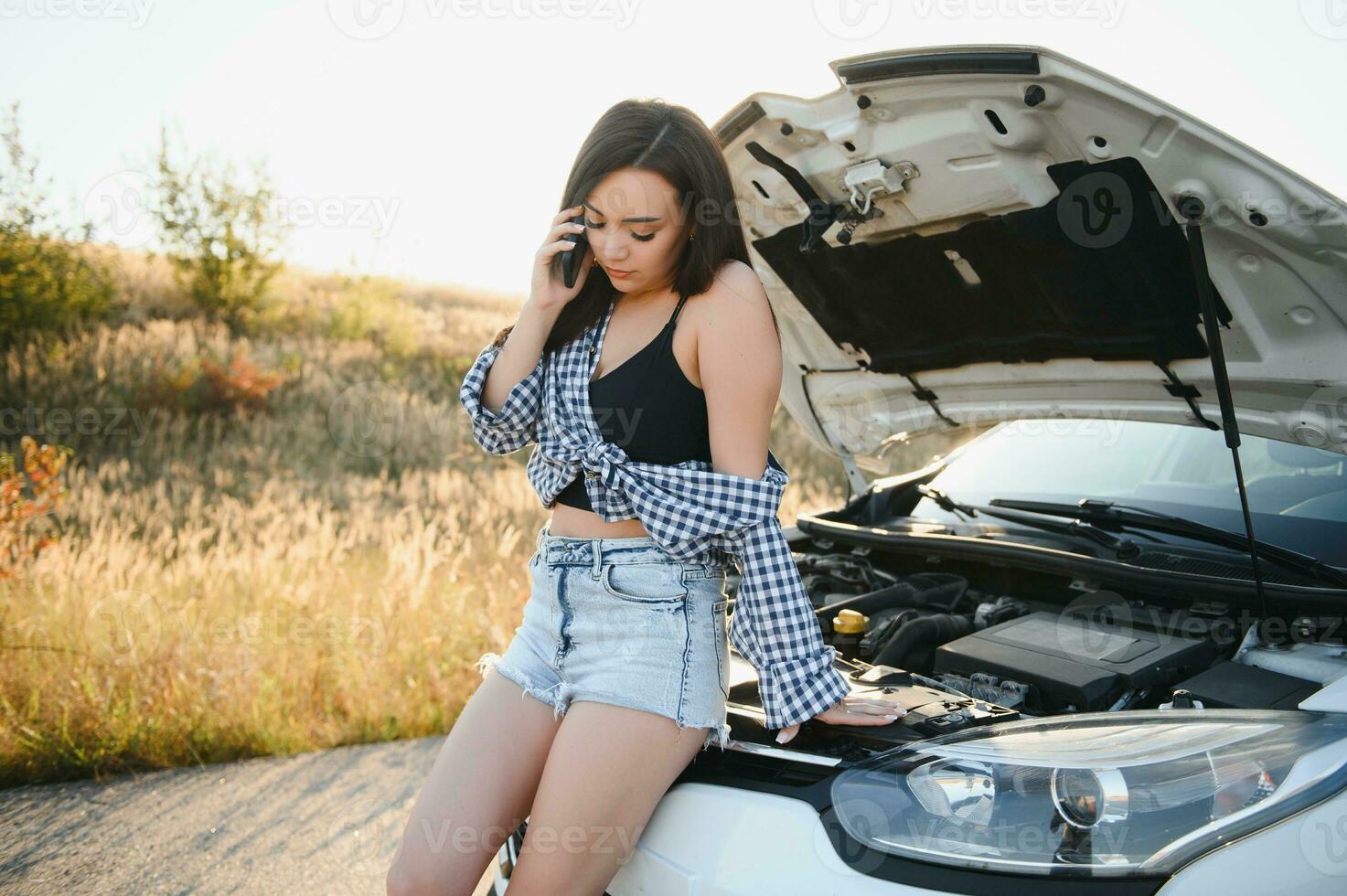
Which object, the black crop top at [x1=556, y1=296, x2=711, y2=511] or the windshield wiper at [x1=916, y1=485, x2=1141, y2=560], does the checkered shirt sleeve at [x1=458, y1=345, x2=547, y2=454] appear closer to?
the black crop top at [x1=556, y1=296, x2=711, y2=511]

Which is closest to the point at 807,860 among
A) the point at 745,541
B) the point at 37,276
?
the point at 745,541

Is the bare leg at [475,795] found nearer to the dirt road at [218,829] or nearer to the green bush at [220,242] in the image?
the dirt road at [218,829]

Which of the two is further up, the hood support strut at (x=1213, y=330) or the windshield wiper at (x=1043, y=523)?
the hood support strut at (x=1213, y=330)

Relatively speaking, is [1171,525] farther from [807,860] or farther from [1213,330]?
[807,860]

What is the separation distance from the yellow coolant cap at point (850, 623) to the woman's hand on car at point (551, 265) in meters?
1.21

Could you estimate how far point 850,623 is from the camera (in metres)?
2.56

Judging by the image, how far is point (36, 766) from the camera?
11.2 feet

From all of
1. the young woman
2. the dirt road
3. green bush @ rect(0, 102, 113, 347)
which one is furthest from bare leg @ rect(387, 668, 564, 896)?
green bush @ rect(0, 102, 113, 347)

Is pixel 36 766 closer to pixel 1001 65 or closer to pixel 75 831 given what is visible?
pixel 75 831

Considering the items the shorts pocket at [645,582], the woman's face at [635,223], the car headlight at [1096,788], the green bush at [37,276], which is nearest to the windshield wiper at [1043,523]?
the car headlight at [1096,788]

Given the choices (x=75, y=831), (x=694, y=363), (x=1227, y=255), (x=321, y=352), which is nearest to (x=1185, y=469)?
(x=1227, y=255)

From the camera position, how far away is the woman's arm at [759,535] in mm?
1862

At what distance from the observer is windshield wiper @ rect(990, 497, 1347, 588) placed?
2.17 meters

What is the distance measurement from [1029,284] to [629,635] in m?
1.62
